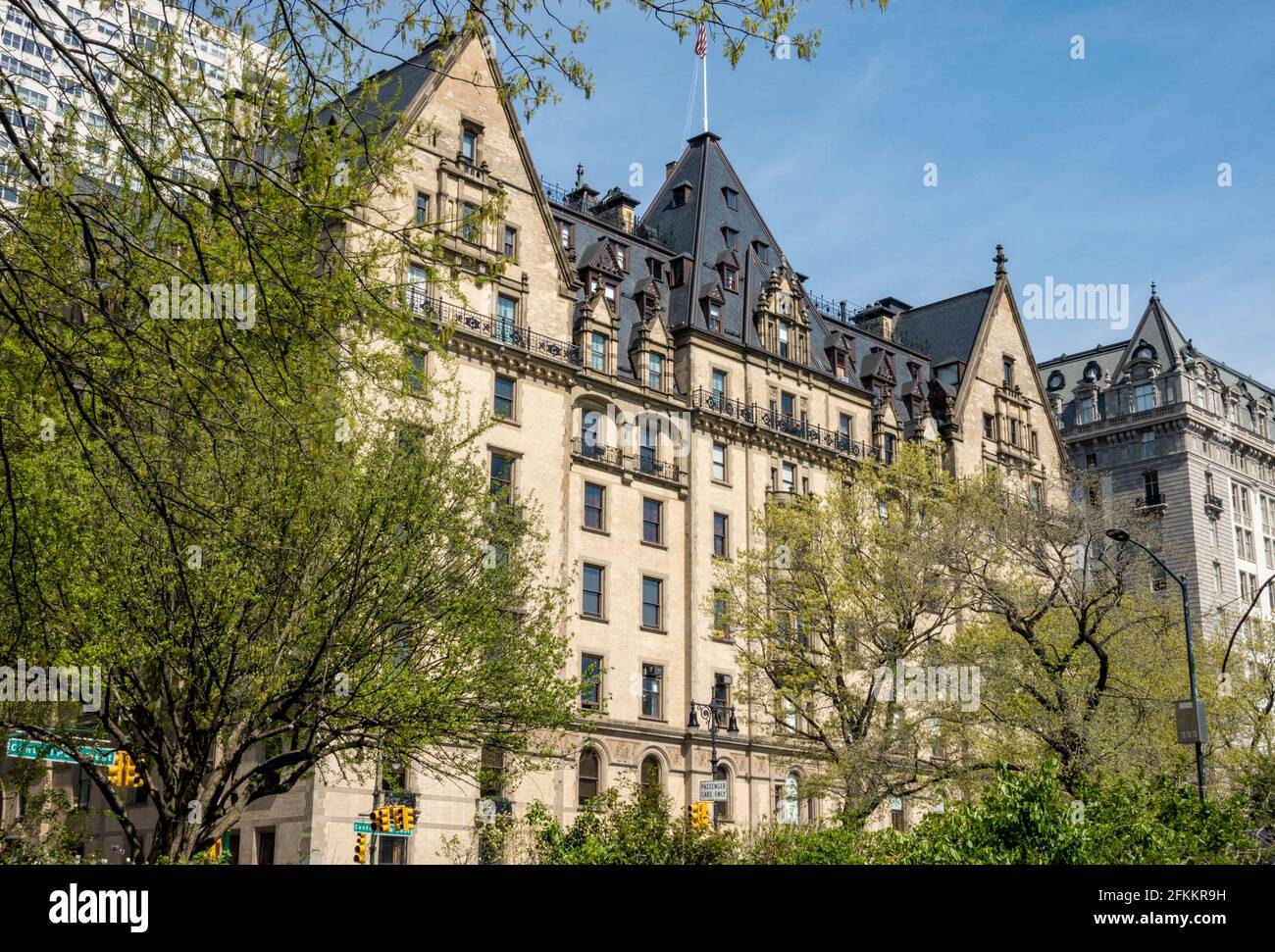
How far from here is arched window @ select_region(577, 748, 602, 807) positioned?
49312mm

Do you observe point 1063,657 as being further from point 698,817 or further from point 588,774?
point 588,774

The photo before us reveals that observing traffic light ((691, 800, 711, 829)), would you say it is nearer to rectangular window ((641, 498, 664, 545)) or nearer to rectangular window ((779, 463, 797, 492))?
rectangular window ((641, 498, 664, 545))

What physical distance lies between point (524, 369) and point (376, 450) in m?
20.8

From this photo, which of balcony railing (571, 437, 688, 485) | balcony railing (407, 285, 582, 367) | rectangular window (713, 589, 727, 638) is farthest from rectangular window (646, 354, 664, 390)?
rectangular window (713, 589, 727, 638)

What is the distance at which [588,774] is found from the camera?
163 ft

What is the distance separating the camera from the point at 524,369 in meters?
50.7

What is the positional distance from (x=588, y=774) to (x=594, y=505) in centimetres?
1045

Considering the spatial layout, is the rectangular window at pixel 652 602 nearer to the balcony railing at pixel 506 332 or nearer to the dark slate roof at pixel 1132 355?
the balcony railing at pixel 506 332

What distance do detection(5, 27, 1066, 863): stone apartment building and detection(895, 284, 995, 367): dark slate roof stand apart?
8013 millimetres

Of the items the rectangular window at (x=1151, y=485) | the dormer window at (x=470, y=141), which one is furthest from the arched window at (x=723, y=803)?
the rectangular window at (x=1151, y=485)

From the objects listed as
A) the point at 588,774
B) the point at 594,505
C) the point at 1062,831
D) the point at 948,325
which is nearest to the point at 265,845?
the point at 588,774

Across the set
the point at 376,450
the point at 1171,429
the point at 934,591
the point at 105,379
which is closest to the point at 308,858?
the point at 376,450

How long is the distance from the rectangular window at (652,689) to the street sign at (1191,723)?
24.5 metres

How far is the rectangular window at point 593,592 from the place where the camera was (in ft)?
169
